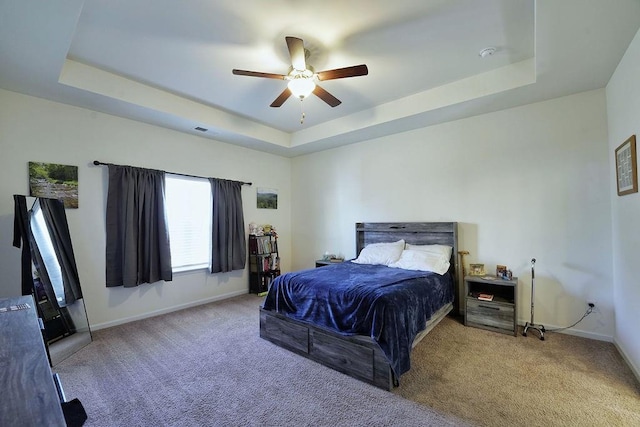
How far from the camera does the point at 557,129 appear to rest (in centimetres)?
327

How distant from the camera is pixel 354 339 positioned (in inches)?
94.0

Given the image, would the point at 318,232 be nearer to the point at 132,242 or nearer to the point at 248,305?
the point at 248,305

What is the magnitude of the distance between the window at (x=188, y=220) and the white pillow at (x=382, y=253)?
2.52 metres

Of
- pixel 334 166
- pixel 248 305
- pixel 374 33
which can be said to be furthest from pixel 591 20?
pixel 248 305

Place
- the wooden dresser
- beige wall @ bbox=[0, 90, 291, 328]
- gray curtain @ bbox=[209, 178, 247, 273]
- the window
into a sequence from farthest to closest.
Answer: gray curtain @ bbox=[209, 178, 247, 273] → the window → beige wall @ bbox=[0, 90, 291, 328] → the wooden dresser

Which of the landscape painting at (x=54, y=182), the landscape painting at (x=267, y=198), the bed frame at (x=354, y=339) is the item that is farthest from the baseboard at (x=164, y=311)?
the bed frame at (x=354, y=339)

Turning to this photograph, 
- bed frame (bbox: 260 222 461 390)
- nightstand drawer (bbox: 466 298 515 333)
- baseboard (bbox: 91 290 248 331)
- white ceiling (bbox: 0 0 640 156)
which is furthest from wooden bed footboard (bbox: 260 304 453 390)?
white ceiling (bbox: 0 0 640 156)

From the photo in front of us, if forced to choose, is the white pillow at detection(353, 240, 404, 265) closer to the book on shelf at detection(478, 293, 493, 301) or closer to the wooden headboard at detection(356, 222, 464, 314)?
the wooden headboard at detection(356, 222, 464, 314)

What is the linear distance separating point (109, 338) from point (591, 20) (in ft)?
17.3

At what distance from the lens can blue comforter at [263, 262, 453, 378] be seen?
2.27 meters

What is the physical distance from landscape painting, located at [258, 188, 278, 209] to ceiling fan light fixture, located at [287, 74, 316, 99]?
301 centimetres

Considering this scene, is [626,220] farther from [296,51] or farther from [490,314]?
[296,51]

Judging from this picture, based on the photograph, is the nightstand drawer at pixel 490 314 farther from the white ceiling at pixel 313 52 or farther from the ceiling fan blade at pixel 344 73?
the ceiling fan blade at pixel 344 73

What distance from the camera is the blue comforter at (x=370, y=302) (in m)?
2.27
